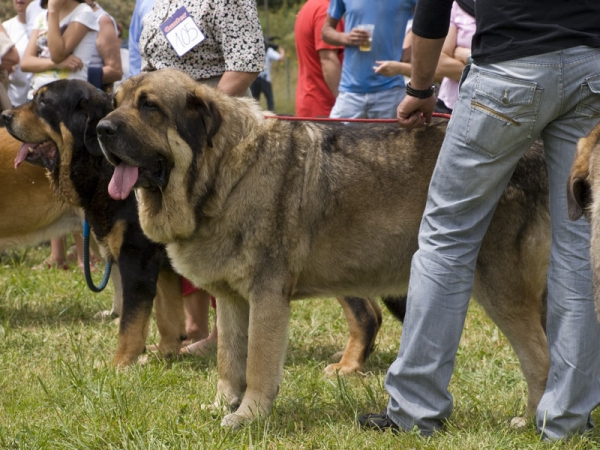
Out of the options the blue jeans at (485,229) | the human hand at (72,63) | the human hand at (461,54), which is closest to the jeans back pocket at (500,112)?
the blue jeans at (485,229)

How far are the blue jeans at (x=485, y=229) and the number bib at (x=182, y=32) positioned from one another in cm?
194

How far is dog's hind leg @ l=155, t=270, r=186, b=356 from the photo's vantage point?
15.9ft

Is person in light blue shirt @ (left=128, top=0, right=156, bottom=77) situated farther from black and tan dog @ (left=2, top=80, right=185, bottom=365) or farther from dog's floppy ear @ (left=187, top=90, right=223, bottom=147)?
dog's floppy ear @ (left=187, top=90, right=223, bottom=147)

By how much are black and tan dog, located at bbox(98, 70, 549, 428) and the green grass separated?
0.26m

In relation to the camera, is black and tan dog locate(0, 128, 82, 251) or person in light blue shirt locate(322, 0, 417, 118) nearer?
black and tan dog locate(0, 128, 82, 251)

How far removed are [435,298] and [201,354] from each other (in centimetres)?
216

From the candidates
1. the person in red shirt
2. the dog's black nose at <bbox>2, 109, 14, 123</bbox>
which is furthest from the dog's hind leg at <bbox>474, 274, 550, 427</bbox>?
the person in red shirt

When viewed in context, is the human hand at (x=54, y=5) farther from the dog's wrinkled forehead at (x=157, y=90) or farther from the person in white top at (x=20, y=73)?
the dog's wrinkled forehead at (x=157, y=90)

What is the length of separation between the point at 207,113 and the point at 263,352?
3.48 ft

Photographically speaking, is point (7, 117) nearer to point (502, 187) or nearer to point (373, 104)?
point (502, 187)

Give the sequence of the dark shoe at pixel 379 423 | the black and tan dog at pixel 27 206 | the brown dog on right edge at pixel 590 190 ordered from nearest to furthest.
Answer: the brown dog on right edge at pixel 590 190
the dark shoe at pixel 379 423
the black and tan dog at pixel 27 206

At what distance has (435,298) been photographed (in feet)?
10.3

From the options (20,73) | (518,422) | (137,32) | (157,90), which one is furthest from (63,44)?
(518,422)

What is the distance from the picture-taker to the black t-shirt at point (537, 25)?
2812 mm
